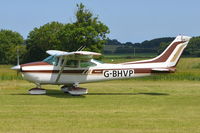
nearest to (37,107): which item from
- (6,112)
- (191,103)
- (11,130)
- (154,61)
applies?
(6,112)

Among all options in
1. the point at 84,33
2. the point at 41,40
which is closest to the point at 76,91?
the point at 84,33

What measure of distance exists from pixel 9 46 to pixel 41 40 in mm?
15250

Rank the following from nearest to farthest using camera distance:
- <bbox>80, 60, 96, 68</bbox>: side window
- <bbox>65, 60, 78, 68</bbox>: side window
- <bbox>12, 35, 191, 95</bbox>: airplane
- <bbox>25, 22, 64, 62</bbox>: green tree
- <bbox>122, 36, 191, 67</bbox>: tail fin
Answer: <bbox>12, 35, 191, 95</bbox>: airplane → <bbox>65, 60, 78, 68</bbox>: side window → <bbox>80, 60, 96, 68</bbox>: side window → <bbox>122, 36, 191, 67</bbox>: tail fin → <bbox>25, 22, 64, 62</bbox>: green tree

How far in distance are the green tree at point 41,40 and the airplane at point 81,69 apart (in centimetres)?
6778

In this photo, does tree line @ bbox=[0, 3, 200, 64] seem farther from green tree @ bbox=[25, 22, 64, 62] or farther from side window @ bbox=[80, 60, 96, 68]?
side window @ bbox=[80, 60, 96, 68]

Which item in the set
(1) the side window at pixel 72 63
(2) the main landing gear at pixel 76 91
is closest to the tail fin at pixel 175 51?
(1) the side window at pixel 72 63

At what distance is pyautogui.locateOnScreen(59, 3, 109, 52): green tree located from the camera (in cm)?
5572

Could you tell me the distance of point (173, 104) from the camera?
49.3 feet

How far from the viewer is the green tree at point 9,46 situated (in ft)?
326

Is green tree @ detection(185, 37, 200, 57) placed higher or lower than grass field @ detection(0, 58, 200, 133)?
higher

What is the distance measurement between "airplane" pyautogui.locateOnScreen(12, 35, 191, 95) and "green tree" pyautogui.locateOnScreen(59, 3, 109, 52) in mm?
35034

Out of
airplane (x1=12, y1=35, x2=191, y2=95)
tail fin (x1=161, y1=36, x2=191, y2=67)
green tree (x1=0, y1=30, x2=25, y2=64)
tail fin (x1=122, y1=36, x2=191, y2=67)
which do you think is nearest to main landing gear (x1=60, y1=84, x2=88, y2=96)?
airplane (x1=12, y1=35, x2=191, y2=95)

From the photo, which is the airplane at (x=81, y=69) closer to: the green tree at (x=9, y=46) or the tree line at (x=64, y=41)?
the tree line at (x=64, y=41)

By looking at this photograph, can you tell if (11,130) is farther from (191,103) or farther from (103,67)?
(103,67)
